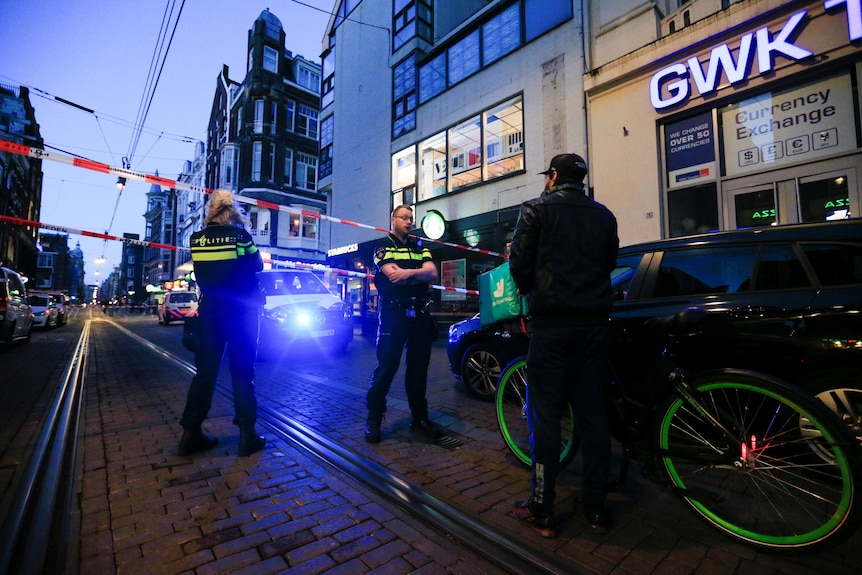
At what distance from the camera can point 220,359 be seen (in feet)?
10.4

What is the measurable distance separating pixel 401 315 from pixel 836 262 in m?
2.92

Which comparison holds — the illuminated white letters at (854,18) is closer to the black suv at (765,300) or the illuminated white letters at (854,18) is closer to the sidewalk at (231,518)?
the black suv at (765,300)

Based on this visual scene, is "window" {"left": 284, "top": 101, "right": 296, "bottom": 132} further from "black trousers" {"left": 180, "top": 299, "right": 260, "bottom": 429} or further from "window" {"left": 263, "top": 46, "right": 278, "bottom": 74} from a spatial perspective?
"black trousers" {"left": 180, "top": 299, "right": 260, "bottom": 429}

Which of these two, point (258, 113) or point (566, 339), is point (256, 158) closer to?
point (258, 113)

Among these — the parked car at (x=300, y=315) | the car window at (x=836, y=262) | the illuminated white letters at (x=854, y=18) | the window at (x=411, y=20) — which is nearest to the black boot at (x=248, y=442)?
the car window at (x=836, y=262)

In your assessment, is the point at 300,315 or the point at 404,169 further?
the point at 404,169

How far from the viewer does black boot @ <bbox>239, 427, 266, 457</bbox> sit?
3.13m

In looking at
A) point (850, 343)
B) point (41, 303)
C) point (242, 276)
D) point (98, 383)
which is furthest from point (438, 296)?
point (41, 303)

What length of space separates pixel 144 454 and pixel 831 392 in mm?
4747

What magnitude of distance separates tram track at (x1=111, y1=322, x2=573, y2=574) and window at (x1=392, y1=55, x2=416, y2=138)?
47.2 feet

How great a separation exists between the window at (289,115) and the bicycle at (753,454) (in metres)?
35.2

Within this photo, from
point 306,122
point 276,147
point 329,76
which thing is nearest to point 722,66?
point 329,76

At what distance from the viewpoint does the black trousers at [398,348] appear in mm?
3393

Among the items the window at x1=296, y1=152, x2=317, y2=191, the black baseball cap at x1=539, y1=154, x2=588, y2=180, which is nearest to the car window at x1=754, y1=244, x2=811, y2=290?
the black baseball cap at x1=539, y1=154, x2=588, y2=180
